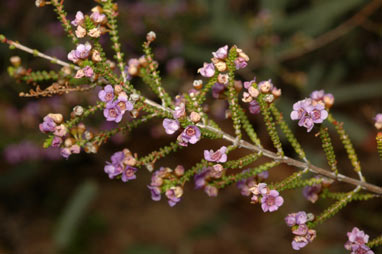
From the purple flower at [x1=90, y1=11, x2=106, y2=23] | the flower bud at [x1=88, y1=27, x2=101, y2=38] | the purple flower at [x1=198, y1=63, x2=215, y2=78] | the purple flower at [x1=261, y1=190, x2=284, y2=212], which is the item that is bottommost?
the purple flower at [x1=261, y1=190, x2=284, y2=212]

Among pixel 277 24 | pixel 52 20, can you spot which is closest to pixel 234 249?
pixel 277 24

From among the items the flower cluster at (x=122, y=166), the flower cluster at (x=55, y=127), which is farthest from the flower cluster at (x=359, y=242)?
the flower cluster at (x=55, y=127)

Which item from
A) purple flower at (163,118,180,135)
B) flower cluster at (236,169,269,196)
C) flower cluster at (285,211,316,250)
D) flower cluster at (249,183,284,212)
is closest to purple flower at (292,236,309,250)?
flower cluster at (285,211,316,250)

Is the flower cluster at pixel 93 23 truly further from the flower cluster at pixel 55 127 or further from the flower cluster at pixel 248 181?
the flower cluster at pixel 248 181

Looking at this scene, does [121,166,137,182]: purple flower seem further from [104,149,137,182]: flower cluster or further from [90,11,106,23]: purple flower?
[90,11,106,23]: purple flower

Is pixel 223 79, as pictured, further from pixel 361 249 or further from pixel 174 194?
pixel 361 249
